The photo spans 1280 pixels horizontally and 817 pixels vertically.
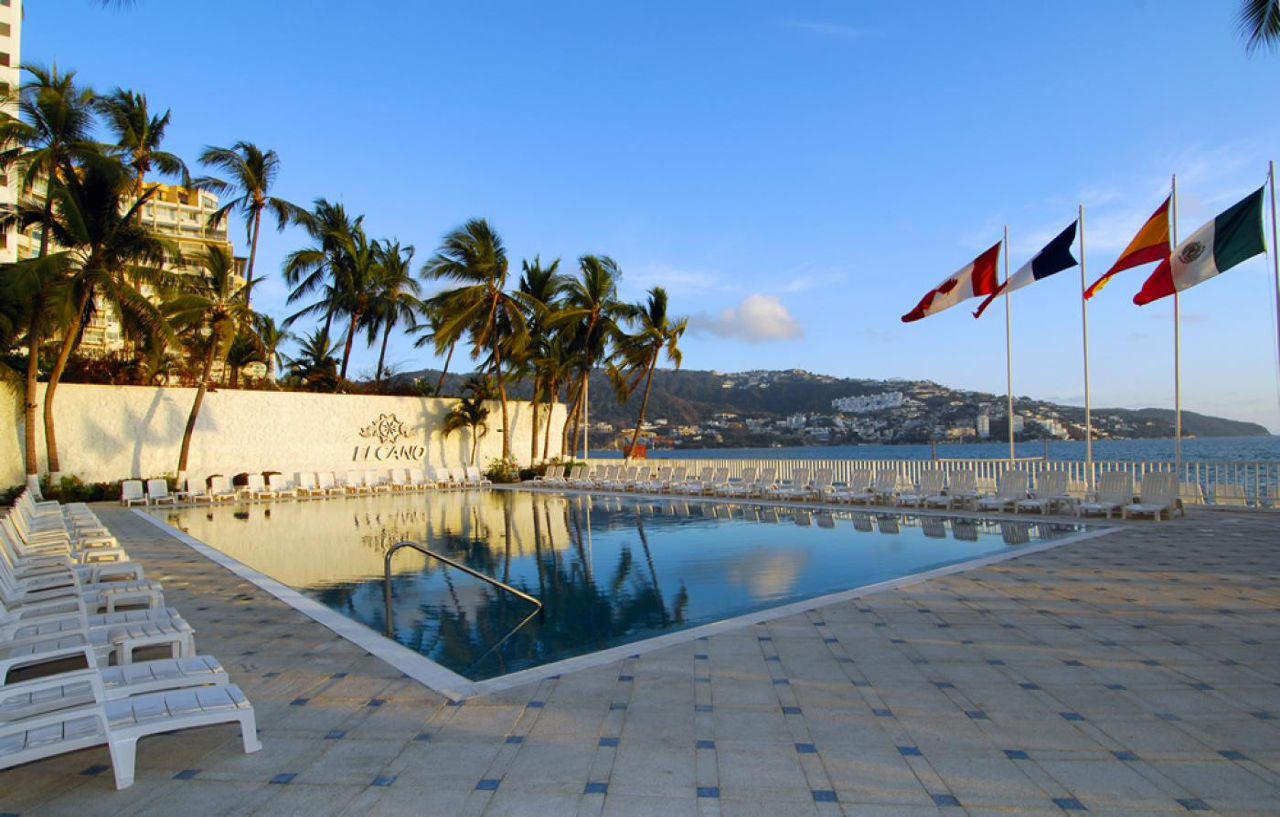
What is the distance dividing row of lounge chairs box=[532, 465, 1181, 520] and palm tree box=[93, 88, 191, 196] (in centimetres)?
1507

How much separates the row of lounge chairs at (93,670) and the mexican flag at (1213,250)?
15667 mm

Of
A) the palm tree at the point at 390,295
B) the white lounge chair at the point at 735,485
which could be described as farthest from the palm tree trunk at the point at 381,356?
the white lounge chair at the point at 735,485

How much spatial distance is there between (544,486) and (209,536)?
470 inches

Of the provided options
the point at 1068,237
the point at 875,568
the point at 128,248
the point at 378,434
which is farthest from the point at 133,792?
the point at 378,434

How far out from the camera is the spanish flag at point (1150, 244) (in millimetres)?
14758

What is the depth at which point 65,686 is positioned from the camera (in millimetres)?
3969

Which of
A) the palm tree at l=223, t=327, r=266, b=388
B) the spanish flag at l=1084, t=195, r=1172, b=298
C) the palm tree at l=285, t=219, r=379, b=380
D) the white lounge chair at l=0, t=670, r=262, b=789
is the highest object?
the palm tree at l=285, t=219, r=379, b=380

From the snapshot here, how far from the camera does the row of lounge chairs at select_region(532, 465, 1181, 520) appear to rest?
13.2 m

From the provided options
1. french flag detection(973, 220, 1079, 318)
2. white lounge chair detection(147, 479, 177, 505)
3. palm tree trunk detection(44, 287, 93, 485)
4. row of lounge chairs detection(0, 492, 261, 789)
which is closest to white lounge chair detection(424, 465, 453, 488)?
white lounge chair detection(147, 479, 177, 505)

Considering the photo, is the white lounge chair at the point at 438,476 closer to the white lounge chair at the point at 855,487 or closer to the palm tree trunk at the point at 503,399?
the palm tree trunk at the point at 503,399

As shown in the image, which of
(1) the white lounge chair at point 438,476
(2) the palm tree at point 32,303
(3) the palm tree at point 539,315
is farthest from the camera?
(3) the palm tree at point 539,315

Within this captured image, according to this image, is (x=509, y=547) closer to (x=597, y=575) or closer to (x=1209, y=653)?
(x=597, y=575)

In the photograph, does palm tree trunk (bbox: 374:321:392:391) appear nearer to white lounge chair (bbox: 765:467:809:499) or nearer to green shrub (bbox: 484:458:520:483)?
green shrub (bbox: 484:458:520:483)

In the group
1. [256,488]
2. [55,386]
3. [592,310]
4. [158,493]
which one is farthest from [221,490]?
[592,310]
